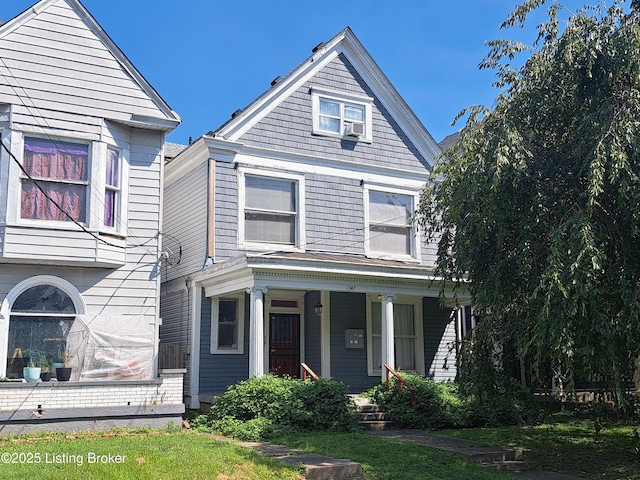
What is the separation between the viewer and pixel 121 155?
13.5 meters

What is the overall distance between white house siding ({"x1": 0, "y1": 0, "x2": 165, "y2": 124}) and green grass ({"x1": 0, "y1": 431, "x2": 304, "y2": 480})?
6285mm

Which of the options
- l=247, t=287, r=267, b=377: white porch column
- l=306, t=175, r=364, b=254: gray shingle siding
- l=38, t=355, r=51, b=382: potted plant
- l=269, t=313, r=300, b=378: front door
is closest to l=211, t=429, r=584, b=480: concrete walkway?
l=247, t=287, r=267, b=377: white porch column

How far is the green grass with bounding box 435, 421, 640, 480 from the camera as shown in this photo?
10.2 meters

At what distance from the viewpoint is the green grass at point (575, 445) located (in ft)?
33.6

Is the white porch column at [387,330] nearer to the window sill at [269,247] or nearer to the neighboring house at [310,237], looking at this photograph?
the neighboring house at [310,237]

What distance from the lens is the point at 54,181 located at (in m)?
12.5

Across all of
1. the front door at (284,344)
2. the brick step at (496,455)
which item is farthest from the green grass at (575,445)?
the front door at (284,344)

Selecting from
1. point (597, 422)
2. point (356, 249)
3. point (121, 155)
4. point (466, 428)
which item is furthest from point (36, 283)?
point (597, 422)

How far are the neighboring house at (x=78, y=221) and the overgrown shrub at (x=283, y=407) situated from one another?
92cm

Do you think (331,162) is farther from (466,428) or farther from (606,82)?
(606,82)

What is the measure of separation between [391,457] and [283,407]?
3008 millimetres

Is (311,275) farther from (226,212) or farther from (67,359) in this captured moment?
(67,359)

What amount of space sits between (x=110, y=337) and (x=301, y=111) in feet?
24.0

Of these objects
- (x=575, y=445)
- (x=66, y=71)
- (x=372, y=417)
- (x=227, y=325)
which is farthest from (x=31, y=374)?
(x=575, y=445)
